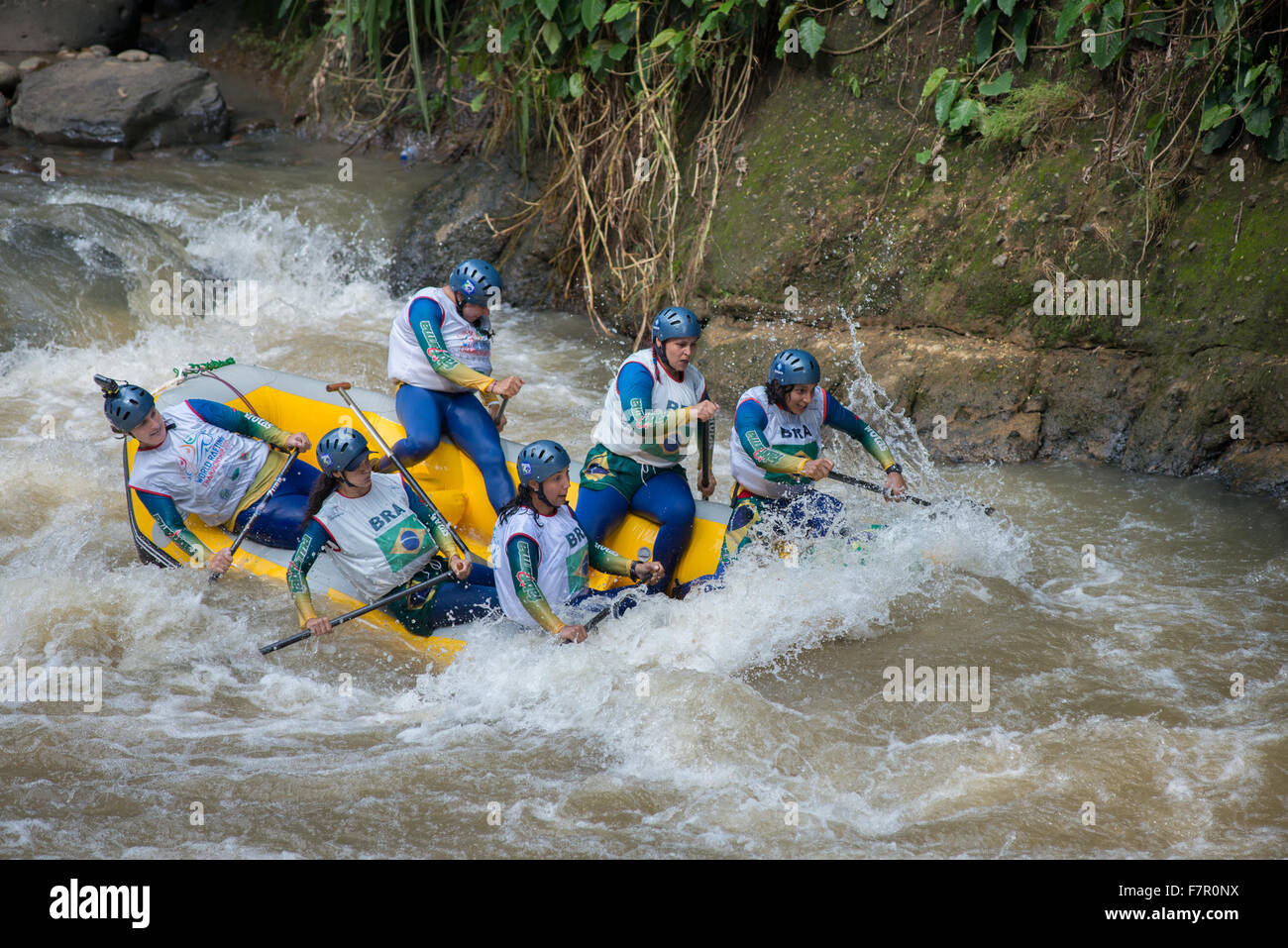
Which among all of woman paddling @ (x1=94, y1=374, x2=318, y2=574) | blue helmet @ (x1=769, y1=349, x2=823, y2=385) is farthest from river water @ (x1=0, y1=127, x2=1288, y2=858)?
blue helmet @ (x1=769, y1=349, x2=823, y2=385)

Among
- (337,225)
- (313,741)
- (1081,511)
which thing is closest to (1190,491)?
(1081,511)

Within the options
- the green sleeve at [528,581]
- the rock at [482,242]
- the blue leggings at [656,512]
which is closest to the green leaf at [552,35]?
the rock at [482,242]

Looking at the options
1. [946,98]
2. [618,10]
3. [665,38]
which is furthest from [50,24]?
[946,98]

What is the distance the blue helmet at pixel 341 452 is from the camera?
15.2ft

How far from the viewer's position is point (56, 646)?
5094 millimetres

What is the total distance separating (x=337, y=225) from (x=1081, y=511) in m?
6.76

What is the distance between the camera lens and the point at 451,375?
5539 mm

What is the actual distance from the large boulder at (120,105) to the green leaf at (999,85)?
26.8 ft

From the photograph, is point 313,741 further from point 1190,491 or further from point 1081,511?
point 1190,491

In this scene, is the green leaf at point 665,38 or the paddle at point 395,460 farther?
the green leaf at point 665,38

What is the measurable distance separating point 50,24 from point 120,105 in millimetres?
2864

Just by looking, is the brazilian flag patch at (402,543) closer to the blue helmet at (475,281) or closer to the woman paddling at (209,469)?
the woman paddling at (209,469)

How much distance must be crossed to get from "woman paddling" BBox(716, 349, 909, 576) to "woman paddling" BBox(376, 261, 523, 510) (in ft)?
3.75

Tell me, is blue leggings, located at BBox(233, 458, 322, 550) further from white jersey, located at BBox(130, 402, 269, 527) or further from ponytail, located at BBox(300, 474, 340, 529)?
ponytail, located at BBox(300, 474, 340, 529)
